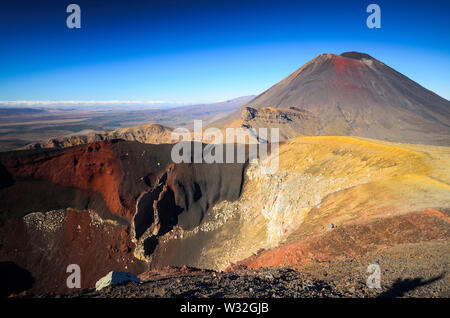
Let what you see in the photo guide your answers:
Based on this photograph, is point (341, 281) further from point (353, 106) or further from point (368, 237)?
point (353, 106)

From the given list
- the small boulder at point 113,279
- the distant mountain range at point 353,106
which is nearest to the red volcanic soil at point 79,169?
the small boulder at point 113,279

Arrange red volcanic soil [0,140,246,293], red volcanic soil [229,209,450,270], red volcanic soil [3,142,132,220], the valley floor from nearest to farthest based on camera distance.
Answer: the valley floor
red volcanic soil [229,209,450,270]
red volcanic soil [0,140,246,293]
red volcanic soil [3,142,132,220]

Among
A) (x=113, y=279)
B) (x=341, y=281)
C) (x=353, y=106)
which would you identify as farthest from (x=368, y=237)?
(x=353, y=106)

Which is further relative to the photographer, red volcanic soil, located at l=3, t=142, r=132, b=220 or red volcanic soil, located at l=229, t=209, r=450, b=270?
red volcanic soil, located at l=3, t=142, r=132, b=220

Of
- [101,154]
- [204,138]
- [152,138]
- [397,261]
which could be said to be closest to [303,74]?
[204,138]

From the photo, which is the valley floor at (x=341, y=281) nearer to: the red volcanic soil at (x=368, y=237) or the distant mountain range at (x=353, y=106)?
the red volcanic soil at (x=368, y=237)

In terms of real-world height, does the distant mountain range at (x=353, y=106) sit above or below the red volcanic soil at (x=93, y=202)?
above

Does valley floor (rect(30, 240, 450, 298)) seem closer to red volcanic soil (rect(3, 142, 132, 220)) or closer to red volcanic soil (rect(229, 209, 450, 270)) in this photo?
red volcanic soil (rect(229, 209, 450, 270))

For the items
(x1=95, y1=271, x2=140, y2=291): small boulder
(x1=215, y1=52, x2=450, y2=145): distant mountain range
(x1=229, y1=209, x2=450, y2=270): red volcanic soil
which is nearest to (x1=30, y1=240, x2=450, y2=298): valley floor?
(x1=229, y1=209, x2=450, y2=270): red volcanic soil

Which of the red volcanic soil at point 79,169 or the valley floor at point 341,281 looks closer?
the valley floor at point 341,281

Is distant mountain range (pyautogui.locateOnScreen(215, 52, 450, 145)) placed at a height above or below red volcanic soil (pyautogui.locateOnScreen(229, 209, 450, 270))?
above
